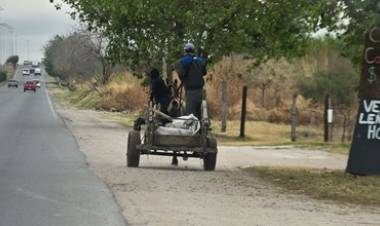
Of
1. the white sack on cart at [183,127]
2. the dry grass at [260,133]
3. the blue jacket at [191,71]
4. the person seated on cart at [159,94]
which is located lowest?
the dry grass at [260,133]

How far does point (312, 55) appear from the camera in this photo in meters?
47.0

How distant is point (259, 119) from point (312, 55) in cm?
504

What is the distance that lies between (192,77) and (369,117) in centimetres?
392

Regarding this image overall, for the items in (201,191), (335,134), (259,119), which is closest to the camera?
(201,191)

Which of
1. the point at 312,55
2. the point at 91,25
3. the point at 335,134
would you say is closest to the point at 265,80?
the point at 312,55

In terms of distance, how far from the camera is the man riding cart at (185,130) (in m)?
16.0

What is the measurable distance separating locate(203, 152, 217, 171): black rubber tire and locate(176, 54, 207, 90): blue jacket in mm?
1396

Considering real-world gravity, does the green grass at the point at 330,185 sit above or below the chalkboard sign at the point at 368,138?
below

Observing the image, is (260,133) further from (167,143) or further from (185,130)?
(167,143)

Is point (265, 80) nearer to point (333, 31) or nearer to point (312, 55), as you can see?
point (312, 55)

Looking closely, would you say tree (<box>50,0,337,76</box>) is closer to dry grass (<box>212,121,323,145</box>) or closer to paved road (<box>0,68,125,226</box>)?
dry grass (<box>212,121,323,145</box>)

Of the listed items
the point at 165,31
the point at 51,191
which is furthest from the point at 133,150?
the point at 165,31

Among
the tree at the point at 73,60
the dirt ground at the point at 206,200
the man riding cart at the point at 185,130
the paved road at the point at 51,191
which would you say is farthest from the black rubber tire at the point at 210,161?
the tree at the point at 73,60

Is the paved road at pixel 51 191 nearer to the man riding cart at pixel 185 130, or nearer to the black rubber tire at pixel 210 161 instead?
the man riding cart at pixel 185 130
